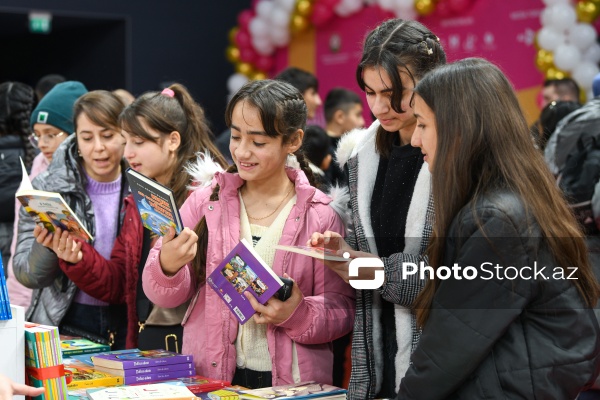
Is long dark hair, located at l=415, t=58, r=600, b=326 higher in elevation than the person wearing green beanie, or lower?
lower

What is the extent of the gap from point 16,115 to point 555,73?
14.6ft

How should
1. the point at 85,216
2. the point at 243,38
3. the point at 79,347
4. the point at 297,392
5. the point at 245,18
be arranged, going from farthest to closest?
the point at 243,38
the point at 245,18
the point at 85,216
the point at 79,347
the point at 297,392

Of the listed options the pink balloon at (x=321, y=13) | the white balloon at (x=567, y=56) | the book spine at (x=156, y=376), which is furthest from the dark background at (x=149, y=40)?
the book spine at (x=156, y=376)

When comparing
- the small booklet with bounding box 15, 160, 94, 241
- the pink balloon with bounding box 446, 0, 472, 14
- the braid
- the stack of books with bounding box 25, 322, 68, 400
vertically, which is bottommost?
the stack of books with bounding box 25, 322, 68, 400

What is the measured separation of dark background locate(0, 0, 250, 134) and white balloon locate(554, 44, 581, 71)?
476cm

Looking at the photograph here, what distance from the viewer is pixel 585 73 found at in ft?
22.4

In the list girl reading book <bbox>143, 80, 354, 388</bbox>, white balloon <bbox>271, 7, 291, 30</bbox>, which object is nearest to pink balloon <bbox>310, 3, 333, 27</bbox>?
white balloon <bbox>271, 7, 291, 30</bbox>

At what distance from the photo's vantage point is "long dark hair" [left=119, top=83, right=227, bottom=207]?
11.0ft

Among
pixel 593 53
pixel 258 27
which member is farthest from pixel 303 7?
pixel 593 53

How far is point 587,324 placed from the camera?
2.06 meters

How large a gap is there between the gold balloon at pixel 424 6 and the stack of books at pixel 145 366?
6.01 meters

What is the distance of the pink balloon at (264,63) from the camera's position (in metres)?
10.2

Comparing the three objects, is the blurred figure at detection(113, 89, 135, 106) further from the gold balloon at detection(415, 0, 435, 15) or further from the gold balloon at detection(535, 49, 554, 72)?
the gold balloon at detection(415, 0, 435, 15)

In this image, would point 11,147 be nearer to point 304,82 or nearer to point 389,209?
point 304,82
